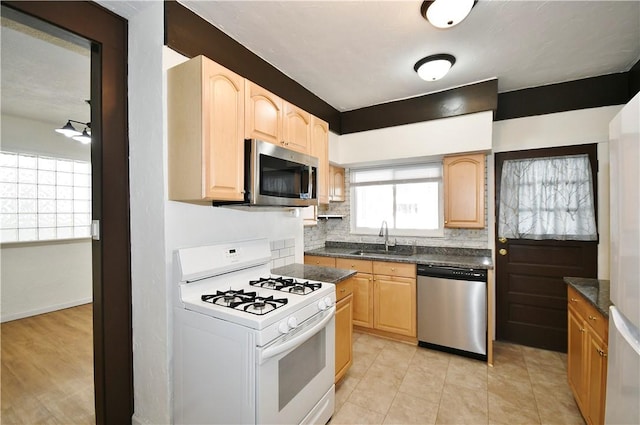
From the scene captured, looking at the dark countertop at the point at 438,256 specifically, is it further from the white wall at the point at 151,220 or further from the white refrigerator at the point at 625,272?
the white wall at the point at 151,220

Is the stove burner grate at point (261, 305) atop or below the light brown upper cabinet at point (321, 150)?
below

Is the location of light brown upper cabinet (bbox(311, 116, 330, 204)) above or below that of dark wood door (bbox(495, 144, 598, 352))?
above

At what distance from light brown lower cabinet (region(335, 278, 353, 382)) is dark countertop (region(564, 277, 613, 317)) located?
151 cm

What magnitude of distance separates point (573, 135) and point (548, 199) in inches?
26.3

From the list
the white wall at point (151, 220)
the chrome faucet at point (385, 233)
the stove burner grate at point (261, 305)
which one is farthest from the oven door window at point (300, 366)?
the chrome faucet at point (385, 233)

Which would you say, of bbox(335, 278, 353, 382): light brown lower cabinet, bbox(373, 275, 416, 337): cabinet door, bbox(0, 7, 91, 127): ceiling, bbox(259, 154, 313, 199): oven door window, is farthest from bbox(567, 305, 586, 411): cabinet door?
bbox(0, 7, 91, 127): ceiling

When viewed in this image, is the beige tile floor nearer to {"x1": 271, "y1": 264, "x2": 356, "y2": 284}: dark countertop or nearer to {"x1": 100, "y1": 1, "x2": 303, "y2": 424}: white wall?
{"x1": 271, "y1": 264, "x2": 356, "y2": 284}: dark countertop

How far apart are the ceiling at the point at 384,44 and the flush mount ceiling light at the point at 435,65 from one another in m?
0.06

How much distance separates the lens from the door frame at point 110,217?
1727mm

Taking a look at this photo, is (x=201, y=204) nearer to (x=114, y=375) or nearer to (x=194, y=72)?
(x=194, y=72)

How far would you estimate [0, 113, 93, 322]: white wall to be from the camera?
352cm

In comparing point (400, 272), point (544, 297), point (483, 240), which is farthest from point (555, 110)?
point (400, 272)

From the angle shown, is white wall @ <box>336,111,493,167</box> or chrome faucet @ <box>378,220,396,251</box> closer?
white wall @ <box>336,111,493,167</box>

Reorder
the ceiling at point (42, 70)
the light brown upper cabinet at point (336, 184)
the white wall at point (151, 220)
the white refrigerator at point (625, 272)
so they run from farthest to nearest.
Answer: the light brown upper cabinet at point (336, 184) < the ceiling at point (42, 70) < the white wall at point (151, 220) < the white refrigerator at point (625, 272)
